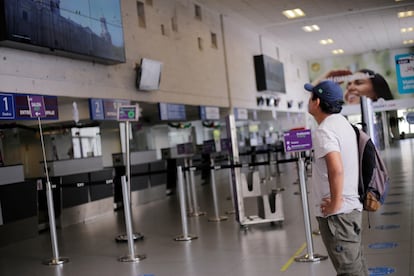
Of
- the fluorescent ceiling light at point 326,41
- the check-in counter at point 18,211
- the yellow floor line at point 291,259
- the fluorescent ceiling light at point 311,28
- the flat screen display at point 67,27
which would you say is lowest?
the yellow floor line at point 291,259

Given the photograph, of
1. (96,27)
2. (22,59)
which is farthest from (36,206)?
(96,27)

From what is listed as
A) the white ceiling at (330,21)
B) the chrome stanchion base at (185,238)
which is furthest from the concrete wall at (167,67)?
the chrome stanchion base at (185,238)

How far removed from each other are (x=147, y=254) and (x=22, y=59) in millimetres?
4018

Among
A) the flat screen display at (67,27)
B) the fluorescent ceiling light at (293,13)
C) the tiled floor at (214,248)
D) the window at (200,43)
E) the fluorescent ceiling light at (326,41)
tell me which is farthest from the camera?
the fluorescent ceiling light at (326,41)

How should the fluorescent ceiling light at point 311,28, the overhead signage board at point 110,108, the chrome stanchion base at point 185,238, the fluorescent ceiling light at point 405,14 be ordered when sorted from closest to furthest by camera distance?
1. the chrome stanchion base at point 185,238
2. the overhead signage board at point 110,108
3. the fluorescent ceiling light at point 405,14
4. the fluorescent ceiling light at point 311,28

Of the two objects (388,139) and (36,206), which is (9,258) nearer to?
(36,206)

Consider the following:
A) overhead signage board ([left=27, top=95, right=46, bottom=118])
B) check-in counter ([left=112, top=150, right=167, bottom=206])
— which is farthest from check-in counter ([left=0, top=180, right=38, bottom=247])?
check-in counter ([left=112, top=150, right=167, bottom=206])

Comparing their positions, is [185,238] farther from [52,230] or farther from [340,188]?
[340,188]

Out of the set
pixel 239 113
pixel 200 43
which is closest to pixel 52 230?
pixel 200 43

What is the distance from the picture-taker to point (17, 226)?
404 inches

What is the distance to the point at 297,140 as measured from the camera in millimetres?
6824

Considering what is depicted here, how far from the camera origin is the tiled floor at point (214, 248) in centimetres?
618

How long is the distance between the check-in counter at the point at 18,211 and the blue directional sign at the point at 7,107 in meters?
1.69

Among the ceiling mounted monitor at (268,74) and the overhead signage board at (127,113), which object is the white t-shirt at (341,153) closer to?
the overhead signage board at (127,113)
